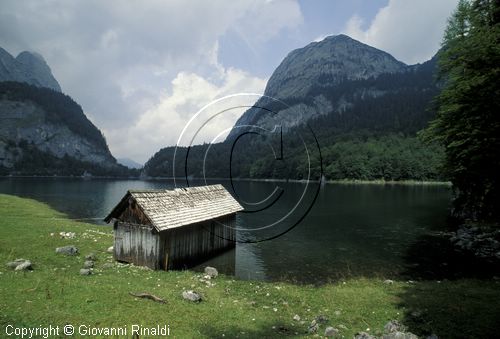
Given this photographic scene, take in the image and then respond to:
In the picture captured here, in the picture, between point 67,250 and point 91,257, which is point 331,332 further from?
point 67,250

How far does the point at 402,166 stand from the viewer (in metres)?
191

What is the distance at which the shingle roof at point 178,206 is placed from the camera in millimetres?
26203

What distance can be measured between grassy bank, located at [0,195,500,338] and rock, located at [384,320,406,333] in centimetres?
42

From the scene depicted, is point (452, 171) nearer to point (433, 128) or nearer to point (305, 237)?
point (433, 128)

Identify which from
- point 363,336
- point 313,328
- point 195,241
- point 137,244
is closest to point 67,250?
point 137,244

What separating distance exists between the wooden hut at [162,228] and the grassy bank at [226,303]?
1.50 m

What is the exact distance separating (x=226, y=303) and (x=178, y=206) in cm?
1231

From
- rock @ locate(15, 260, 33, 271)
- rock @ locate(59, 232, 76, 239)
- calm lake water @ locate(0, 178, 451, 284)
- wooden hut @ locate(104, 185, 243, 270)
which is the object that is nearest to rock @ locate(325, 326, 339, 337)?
calm lake water @ locate(0, 178, 451, 284)

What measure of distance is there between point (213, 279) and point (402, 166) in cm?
18937

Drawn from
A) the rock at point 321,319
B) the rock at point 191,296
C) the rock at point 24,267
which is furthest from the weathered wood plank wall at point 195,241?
the rock at point 321,319

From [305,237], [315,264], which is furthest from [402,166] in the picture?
[315,264]

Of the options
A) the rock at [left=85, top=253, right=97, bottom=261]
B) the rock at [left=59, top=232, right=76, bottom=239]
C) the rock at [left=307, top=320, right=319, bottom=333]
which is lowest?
the rock at [left=307, top=320, right=319, bottom=333]

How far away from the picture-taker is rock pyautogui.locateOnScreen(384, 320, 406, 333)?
597 inches

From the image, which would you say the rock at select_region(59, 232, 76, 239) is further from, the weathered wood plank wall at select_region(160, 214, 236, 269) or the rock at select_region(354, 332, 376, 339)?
the rock at select_region(354, 332, 376, 339)
